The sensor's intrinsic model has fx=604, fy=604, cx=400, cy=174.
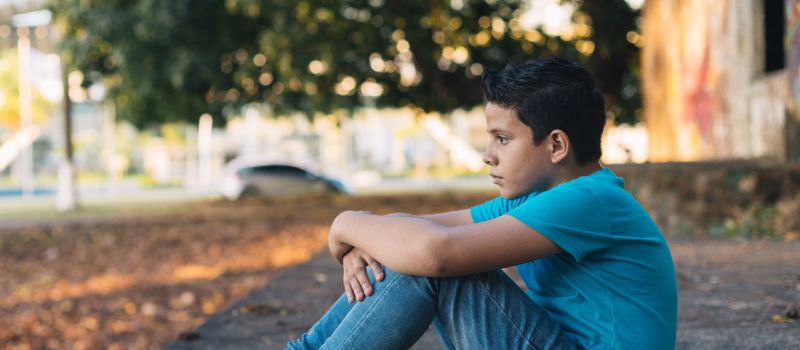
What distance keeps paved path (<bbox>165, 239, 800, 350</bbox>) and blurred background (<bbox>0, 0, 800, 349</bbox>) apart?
4.10 feet

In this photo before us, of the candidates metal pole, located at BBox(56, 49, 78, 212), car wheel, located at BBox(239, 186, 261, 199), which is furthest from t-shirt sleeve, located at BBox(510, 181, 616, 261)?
car wheel, located at BBox(239, 186, 261, 199)

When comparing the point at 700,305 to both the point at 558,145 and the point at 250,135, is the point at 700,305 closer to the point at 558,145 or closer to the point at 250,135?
the point at 558,145

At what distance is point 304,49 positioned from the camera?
425 inches

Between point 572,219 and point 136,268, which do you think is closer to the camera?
point 572,219

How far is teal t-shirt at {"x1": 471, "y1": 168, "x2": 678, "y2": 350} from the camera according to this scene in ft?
4.55

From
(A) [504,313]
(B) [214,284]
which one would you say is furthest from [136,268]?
(A) [504,313]

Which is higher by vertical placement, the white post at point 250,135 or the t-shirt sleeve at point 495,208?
the white post at point 250,135

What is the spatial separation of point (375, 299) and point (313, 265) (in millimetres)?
3416

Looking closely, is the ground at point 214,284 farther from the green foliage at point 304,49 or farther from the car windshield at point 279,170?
the car windshield at point 279,170

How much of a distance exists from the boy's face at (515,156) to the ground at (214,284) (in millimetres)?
1218

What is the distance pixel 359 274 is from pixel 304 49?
9.60m

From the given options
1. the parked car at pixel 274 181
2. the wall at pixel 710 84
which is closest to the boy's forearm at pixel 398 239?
the wall at pixel 710 84

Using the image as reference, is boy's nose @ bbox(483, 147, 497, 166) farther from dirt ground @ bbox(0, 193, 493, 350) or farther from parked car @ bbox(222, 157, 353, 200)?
parked car @ bbox(222, 157, 353, 200)

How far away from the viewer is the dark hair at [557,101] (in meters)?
1.46
